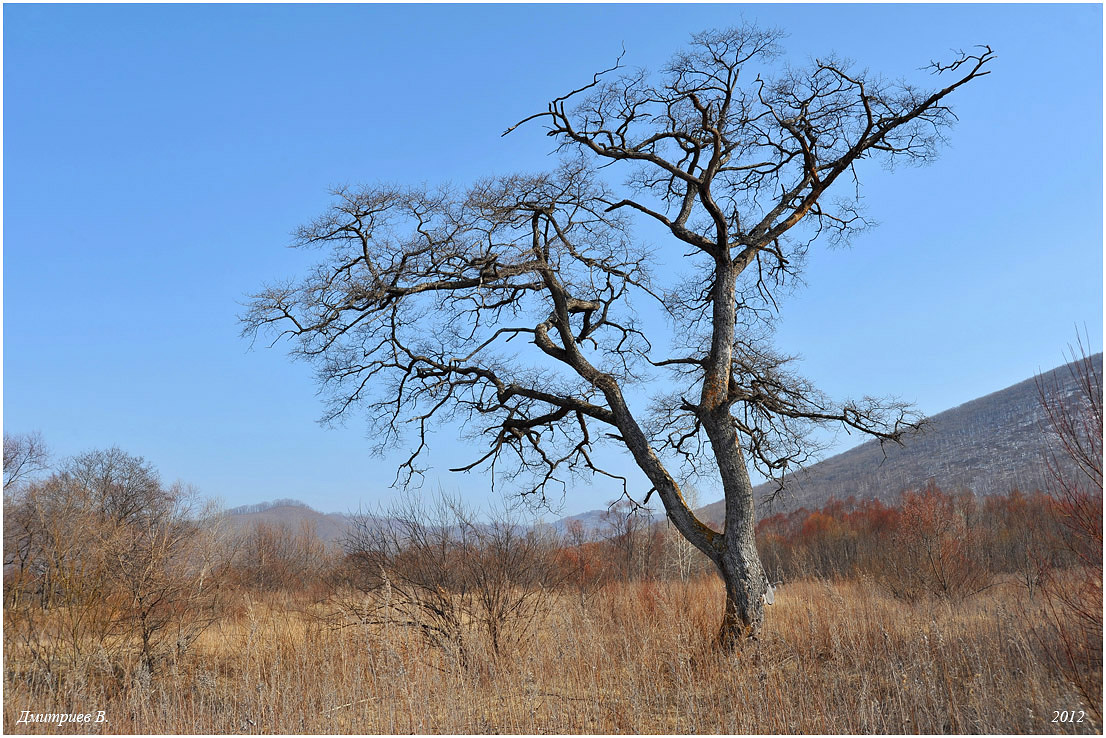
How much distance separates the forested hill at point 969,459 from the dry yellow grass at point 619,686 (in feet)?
171

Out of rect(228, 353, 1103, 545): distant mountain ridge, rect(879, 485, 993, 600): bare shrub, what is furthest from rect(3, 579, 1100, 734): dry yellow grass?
rect(228, 353, 1103, 545): distant mountain ridge

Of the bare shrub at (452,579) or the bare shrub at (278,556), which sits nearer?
the bare shrub at (452,579)

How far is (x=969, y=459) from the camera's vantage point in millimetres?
70062

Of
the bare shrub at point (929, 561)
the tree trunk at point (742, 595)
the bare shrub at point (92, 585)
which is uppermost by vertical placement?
the bare shrub at point (92, 585)

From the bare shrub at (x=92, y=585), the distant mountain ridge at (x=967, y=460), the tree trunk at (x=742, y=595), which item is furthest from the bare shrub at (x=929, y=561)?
the distant mountain ridge at (x=967, y=460)

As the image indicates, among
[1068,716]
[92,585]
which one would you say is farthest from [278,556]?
[1068,716]

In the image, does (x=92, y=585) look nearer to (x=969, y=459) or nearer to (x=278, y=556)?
(x=278, y=556)

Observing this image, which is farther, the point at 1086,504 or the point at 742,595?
the point at 742,595

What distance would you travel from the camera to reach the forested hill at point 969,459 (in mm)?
63625

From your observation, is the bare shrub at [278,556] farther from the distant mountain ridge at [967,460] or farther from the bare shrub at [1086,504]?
the bare shrub at [1086,504]

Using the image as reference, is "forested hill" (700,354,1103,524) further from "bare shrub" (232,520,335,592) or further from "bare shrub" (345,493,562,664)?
"bare shrub" (345,493,562,664)

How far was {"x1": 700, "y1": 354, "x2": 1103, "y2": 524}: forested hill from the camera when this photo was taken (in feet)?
209

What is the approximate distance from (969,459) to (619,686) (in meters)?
74.9

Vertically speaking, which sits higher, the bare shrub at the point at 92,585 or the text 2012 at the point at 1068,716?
the bare shrub at the point at 92,585
